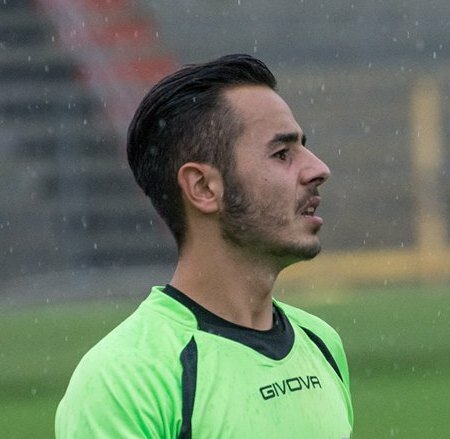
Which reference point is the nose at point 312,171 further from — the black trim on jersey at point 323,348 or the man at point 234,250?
the black trim on jersey at point 323,348

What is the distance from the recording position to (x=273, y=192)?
2262 millimetres

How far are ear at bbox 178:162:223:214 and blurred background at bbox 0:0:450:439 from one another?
A: 7809 mm

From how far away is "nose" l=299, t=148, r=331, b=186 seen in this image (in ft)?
7.45

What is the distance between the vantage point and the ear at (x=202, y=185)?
2291mm

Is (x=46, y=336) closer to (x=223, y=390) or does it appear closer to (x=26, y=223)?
(x=26, y=223)

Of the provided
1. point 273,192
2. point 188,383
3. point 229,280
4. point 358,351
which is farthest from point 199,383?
point 358,351

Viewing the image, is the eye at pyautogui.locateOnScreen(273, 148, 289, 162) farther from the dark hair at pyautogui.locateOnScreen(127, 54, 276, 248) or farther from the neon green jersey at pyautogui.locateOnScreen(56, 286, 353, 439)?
the neon green jersey at pyautogui.locateOnScreen(56, 286, 353, 439)

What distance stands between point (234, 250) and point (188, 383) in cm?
30

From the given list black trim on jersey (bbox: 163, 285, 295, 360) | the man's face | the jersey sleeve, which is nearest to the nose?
the man's face

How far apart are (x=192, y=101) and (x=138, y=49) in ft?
38.9

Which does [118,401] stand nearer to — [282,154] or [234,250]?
[234,250]

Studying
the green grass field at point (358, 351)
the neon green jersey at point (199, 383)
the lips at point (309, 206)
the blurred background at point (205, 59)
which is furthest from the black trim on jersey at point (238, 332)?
the blurred background at point (205, 59)

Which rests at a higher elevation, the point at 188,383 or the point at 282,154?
the point at 282,154

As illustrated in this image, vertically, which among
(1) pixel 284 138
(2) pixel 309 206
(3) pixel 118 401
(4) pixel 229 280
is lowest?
(3) pixel 118 401
